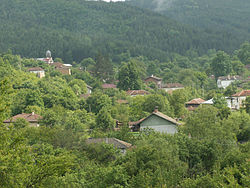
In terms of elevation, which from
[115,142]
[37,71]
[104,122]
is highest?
[115,142]

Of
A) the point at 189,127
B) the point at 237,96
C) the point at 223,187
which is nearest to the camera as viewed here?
the point at 223,187

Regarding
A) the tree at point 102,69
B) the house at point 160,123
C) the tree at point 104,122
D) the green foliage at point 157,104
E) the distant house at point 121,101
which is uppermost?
the house at point 160,123

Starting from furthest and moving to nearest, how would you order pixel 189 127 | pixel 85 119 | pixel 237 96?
1. pixel 237 96
2. pixel 85 119
3. pixel 189 127

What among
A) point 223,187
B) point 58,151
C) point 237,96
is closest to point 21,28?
point 237,96

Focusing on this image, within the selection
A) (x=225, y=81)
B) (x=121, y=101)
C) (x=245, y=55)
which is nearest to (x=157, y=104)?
(x=121, y=101)

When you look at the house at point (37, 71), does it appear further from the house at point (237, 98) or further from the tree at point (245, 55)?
the tree at point (245, 55)

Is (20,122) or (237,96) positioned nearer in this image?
(20,122)

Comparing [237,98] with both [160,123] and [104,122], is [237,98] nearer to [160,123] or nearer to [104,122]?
[160,123]

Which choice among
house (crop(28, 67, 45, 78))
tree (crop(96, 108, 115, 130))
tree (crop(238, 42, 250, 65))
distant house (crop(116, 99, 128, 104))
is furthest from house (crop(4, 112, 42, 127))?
tree (crop(238, 42, 250, 65))

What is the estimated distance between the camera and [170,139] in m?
32.9

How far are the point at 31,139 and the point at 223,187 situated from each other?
20361mm

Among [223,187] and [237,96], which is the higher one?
[223,187]

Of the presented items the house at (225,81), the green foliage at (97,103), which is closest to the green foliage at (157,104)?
the green foliage at (97,103)

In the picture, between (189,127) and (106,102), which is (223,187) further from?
(106,102)
